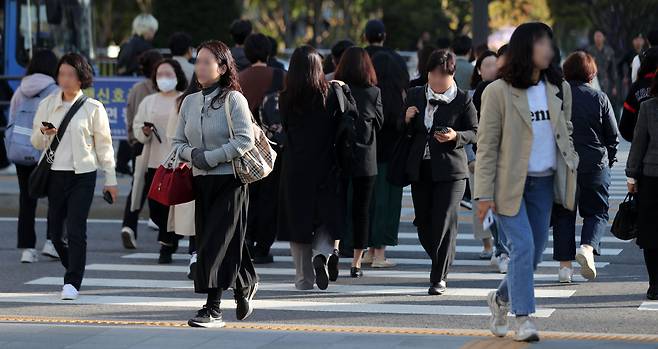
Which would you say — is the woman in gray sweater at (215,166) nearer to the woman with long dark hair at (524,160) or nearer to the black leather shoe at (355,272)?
the woman with long dark hair at (524,160)

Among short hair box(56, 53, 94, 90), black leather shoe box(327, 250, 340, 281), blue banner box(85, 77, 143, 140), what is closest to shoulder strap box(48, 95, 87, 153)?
short hair box(56, 53, 94, 90)

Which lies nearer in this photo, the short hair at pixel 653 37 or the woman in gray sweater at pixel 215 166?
the woman in gray sweater at pixel 215 166

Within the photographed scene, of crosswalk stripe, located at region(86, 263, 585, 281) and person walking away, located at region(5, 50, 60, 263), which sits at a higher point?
person walking away, located at region(5, 50, 60, 263)

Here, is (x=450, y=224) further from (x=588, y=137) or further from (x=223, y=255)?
(x=223, y=255)

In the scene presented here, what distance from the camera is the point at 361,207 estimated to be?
1127cm

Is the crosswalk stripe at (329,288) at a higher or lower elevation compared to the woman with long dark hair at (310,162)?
lower

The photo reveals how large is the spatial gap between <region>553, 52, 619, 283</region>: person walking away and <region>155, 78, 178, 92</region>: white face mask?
3412mm

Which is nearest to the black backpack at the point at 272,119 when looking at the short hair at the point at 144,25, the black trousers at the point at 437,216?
the black trousers at the point at 437,216

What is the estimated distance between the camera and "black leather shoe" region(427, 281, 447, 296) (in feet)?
34.4

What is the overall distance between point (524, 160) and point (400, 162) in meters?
3.03

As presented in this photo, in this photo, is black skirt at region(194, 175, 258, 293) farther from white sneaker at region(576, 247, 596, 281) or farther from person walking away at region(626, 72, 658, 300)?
white sneaker at region(576, 247, 596, 281)

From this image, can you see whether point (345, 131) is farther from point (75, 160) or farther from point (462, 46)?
point (462, 46)

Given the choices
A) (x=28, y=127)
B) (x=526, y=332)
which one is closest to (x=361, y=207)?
(x=28, y=127)

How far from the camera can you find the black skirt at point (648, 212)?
1002cm
